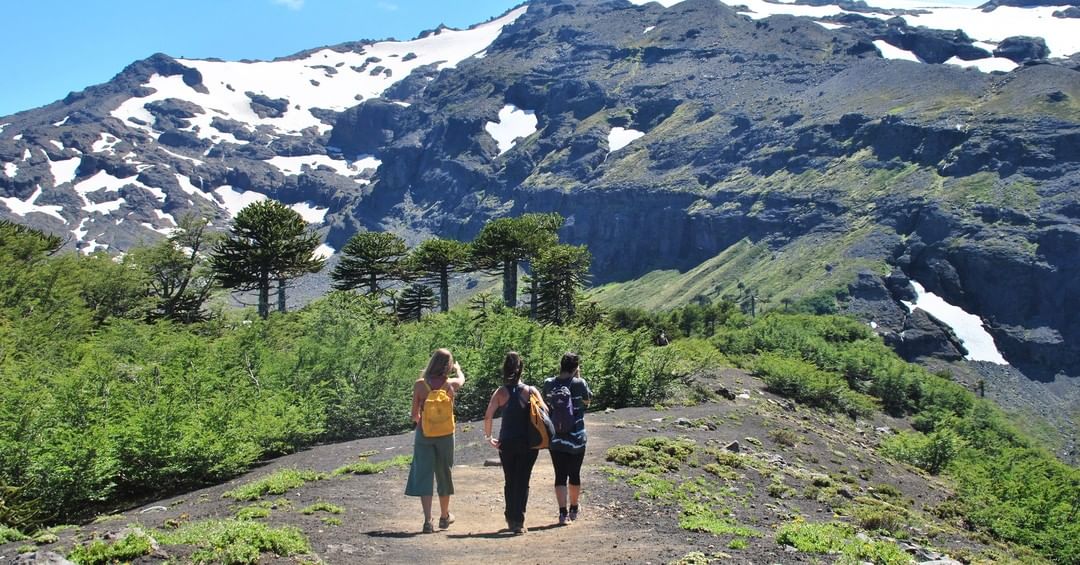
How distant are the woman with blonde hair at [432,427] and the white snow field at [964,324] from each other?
137 meters

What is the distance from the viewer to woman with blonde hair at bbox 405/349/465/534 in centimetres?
1021

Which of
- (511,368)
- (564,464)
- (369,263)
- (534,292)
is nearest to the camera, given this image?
(511,368)

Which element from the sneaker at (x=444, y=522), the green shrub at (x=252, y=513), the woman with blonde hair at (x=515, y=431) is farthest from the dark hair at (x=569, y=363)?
the green shrub at (x=252, y=513)

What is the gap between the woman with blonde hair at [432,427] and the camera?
1021cm

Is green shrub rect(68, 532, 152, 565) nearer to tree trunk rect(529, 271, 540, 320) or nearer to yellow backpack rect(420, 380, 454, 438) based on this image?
yellow backpack rect(420, 380, 454, 438)

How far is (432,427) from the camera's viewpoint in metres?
10.3

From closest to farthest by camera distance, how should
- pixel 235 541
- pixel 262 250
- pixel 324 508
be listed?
pixel 235 541 < pixel 324 508 < pixel 262 250

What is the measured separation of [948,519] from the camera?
63.3 feet

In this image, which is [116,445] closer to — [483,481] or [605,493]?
[483,481]

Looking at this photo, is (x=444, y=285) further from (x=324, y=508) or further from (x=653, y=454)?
(x=324, y=508)

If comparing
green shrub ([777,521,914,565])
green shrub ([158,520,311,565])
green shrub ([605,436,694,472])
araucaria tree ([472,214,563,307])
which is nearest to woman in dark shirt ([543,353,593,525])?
green shrub ([777,521,914,565])

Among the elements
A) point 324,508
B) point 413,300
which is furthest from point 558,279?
point 324,508

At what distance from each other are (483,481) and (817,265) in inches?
5786

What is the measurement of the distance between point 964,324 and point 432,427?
14704 centimetres
